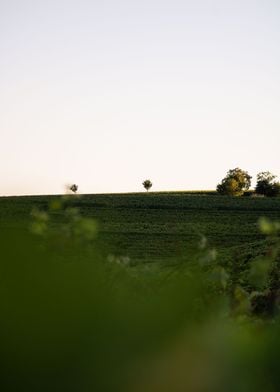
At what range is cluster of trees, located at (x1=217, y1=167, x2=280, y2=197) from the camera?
9075 cm

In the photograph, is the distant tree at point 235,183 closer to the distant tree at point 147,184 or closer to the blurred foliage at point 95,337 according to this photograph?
the distant tree at point 147,184

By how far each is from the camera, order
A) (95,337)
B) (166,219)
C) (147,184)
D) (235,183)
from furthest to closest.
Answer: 1. (147,184)
2. (235,183)
3. (166,219)
4. (95,337)

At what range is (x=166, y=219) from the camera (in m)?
50.4

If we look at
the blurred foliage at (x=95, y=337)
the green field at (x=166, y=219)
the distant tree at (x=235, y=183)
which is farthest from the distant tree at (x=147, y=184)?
the blurred foliage at (x=95, y=337)

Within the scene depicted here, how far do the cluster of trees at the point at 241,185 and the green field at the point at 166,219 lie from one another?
75.5 ft

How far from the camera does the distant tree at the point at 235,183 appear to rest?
90688 millimetres

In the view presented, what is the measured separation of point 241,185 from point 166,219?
4522cm

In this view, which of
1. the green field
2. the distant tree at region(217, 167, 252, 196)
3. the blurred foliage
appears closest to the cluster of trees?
the distant tree at region(217, 167, 252, 196)

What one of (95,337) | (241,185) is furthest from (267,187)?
(95,337)

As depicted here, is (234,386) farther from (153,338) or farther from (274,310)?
(274,310)

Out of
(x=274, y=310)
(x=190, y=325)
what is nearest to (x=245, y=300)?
(x=274, y=310)

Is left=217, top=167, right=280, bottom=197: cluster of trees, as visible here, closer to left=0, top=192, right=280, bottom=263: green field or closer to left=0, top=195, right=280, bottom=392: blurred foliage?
left=0, top=192, right=280, bottom=263: green field

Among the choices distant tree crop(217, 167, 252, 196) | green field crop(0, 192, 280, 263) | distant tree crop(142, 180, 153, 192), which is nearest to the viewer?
green field crop(0, 192, 280, 263)

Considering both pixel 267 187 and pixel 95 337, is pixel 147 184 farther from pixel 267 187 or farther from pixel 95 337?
pixel 95 337
